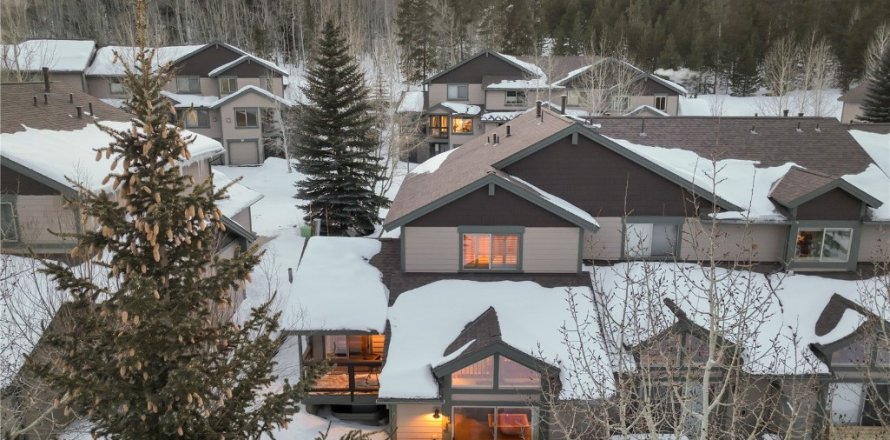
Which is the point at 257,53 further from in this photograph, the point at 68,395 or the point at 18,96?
the point at 68,395

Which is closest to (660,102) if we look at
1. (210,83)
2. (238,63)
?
(238,63)

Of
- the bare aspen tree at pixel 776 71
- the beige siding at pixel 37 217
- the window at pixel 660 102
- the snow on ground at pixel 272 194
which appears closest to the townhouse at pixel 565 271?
the beige siding at pixel 37 217

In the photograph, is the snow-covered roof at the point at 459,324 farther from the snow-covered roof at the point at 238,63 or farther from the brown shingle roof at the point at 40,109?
the snow-covered roof at the point at 238,63

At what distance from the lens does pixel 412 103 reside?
49.6 meters

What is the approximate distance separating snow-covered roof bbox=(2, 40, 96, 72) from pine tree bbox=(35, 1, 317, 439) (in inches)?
1725

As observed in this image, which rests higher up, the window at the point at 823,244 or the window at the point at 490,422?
the window at the point at 823,244

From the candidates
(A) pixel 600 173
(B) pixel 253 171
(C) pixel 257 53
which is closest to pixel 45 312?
(A) pixel 600 173

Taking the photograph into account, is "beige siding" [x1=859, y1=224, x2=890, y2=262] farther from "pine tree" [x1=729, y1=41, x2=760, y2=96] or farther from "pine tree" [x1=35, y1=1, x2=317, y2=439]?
"pine tree" [x1=729, y1=41, x2=760, y2=96]

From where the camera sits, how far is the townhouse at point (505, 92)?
44.8m

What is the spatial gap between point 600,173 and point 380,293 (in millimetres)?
7727

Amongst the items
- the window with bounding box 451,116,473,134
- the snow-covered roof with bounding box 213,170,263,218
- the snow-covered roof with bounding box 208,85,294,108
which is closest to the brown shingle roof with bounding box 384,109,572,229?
the snow-covered roof with bounding box 213,170,263,218

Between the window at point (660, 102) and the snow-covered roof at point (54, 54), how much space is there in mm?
41497

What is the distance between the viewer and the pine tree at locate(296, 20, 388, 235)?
30.6m

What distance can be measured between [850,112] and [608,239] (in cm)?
3922
